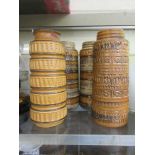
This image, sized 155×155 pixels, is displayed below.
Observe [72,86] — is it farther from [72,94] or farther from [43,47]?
[43,47]

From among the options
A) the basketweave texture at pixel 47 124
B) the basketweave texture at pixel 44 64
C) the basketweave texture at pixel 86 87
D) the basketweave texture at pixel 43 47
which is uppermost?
the basketweave texture at pixel 43 47

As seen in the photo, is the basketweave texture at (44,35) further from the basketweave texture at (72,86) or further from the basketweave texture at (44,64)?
the basketweave texture at (72,86)

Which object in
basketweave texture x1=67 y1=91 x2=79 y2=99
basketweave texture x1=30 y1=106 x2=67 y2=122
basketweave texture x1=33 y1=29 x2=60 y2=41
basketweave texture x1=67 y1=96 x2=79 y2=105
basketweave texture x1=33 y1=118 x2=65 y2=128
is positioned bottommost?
basketweave texture x1=33 y1=118 x2=65 y2=128

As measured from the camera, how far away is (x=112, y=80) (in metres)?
0.40

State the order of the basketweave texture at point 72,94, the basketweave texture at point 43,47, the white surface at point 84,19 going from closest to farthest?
the basketweave texture at point 43,47, the basketweave texture at point 72,94, the white surface at point 84,19

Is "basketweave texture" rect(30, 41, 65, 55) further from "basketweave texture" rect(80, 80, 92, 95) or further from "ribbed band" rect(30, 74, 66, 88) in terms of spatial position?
"basketweave texture" rect(80, 80, 92, 95)

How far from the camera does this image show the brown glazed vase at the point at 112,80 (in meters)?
0.40

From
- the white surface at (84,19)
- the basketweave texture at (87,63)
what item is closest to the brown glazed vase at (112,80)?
the basketweave texture at (87,63)

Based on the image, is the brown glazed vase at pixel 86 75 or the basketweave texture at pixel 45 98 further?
the brown glazed vase at pixel 86 75

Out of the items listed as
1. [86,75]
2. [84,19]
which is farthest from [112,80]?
[84,19]

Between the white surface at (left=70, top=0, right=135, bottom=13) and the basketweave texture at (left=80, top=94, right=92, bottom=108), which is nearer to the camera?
the basketweave texture at (left=80, top=94, right=92, bottom=108)

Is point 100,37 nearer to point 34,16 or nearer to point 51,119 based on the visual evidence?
point 51,119

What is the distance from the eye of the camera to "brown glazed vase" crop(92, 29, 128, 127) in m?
0.40

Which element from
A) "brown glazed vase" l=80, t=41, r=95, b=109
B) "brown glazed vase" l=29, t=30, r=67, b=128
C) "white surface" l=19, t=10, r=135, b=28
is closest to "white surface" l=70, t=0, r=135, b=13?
"white surface" l=19, t=10, r=135, b=28
